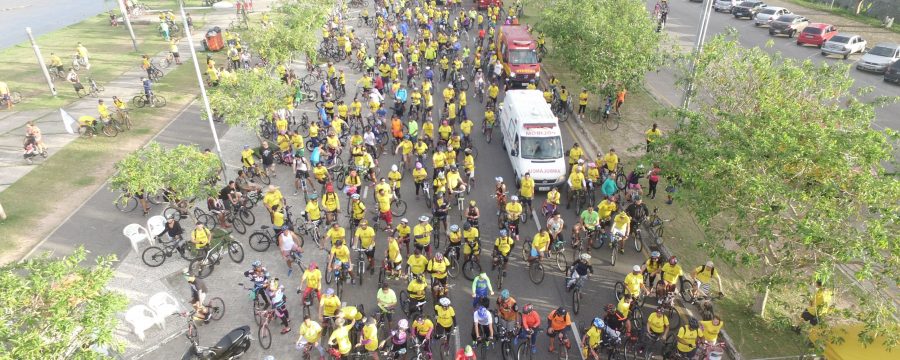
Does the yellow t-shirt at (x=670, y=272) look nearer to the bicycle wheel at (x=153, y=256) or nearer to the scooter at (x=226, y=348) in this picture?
the scooter at (x=226, y=348)

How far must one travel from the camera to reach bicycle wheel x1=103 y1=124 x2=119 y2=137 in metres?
23.8

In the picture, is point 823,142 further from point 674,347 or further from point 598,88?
point 598,88

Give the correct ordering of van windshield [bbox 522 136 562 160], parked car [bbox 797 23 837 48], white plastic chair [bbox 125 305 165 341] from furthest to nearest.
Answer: parked car [bbox 797 23 837 48], van windshield [bbox 522 136 562 160], white plastic chair [bbox 125 305 165 341]

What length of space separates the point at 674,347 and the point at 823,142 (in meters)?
5.40

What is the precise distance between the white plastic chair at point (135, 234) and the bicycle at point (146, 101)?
1393 centimetres

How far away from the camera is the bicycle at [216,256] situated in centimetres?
1491

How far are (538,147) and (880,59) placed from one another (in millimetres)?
26384

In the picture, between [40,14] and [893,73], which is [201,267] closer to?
[893,73]

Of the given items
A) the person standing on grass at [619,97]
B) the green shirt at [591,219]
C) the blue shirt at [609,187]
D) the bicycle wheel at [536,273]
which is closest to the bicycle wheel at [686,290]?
the green shirt at [591,219]

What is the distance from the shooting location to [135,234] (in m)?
15.9

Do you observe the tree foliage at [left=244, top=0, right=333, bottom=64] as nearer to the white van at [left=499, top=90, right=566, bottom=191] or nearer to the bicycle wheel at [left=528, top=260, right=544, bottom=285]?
the white van at [left=499, top=90, right=566, bottom=191]

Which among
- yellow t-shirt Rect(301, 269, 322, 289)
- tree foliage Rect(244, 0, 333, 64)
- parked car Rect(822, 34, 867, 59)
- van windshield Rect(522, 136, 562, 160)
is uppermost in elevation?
tree foliage Rect(244, 0, 333, 64)

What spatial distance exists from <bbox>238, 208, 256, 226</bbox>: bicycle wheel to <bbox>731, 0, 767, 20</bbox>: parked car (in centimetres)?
4724

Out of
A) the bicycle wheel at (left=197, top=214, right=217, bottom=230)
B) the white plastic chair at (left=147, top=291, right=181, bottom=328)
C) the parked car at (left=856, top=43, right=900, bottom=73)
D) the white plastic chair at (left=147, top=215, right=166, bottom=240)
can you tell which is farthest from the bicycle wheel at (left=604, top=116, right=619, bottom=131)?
the white plastic chair at (left=147, top=291, right=181, bottom=328)
